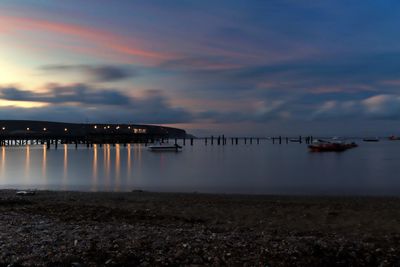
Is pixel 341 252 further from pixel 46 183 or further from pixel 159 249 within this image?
pixel 46 183

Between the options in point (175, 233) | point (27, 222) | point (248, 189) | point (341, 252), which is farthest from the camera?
point (248, 189)

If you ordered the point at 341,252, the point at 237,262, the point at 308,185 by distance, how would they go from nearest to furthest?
the point at 237,262 → the point at 341,252 → the point at 308,185

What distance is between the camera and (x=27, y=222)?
1082 cm

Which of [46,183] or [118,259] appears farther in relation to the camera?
[46,183]

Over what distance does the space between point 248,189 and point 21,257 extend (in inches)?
951

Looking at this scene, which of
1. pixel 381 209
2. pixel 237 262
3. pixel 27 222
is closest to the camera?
pixel 237 262

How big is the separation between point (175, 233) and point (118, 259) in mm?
2114

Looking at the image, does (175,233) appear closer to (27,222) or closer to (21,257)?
(21,257)

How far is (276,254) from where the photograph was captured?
7488 millimetres

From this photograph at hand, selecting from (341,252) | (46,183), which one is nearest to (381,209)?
(341,252)

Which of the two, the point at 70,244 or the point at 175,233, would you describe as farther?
the point at 175,233

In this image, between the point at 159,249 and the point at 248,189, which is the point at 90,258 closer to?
the point at 159,249

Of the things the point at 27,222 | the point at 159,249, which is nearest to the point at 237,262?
the point at 159,249

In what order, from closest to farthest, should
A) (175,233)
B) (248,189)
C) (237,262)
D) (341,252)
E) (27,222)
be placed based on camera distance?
(237,262), (341,252), (175,233), (27,222), (248,189)
